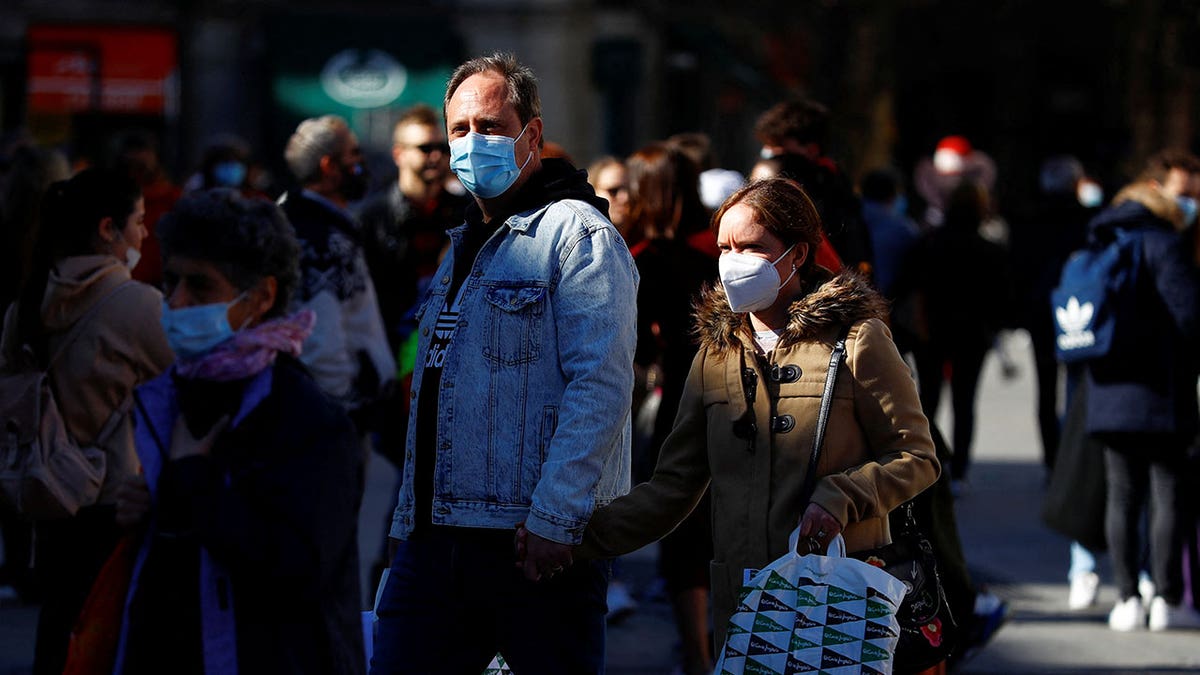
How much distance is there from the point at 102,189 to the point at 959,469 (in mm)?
7074

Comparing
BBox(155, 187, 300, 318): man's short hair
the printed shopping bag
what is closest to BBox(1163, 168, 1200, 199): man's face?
the printed shopping bag

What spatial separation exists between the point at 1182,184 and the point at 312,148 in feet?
12.4

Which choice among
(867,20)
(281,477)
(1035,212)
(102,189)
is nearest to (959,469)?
(1035,212)

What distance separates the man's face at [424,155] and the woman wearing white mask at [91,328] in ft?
8.08

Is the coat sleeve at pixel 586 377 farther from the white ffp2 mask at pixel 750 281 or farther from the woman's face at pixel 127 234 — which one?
the woman's face at pixel 127 234

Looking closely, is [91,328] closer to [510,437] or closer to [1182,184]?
[510,437]

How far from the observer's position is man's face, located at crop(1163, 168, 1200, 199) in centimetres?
785

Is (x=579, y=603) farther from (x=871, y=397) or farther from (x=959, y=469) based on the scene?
(x=959, y=469)

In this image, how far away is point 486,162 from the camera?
414 cm

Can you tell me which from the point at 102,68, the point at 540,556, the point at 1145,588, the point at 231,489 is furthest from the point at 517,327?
the point at 102,68

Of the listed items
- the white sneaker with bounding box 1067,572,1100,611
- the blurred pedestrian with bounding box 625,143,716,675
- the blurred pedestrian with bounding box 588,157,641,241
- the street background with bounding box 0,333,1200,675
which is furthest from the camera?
the white sneaker with bounding box 1067,572,1100,611

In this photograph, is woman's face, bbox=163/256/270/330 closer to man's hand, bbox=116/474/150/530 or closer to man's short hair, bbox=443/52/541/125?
man's hand, bbox=116/474/150/530

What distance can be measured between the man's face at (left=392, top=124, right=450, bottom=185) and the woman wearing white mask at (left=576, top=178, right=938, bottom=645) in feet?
11.1

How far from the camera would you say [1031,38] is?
29547mm
